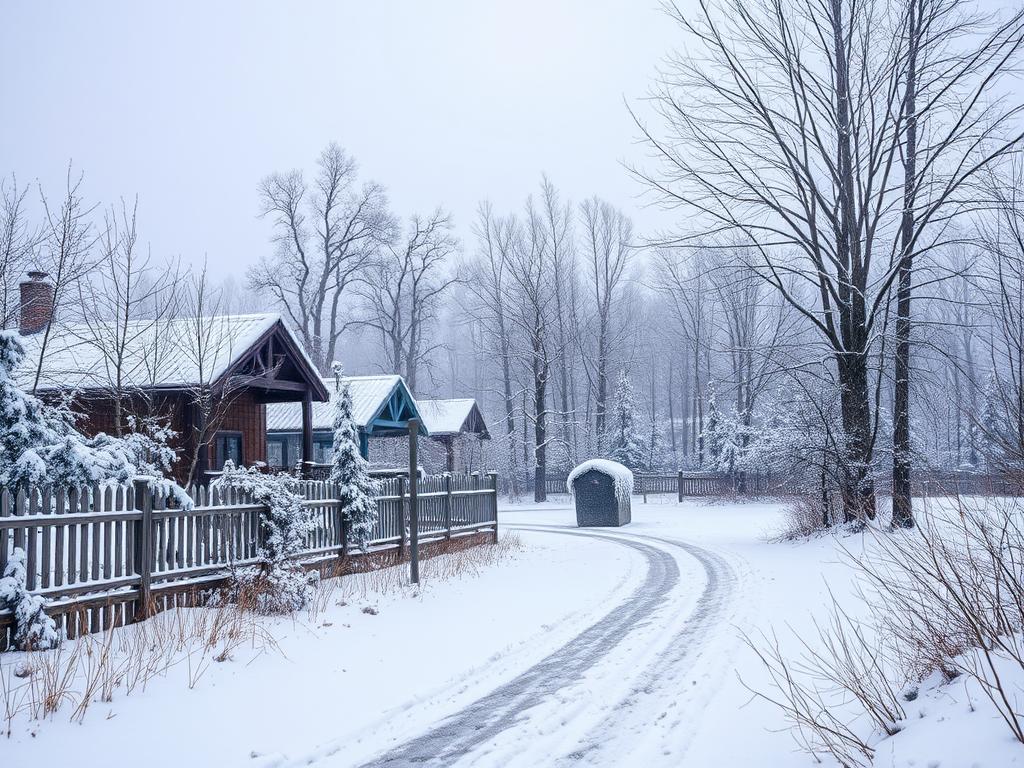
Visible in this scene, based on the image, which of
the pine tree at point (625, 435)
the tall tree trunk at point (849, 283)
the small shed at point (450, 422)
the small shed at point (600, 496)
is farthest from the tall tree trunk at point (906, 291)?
the pine tree at point (625, 435)

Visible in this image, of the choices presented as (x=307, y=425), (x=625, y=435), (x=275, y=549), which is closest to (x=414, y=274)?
(x=625, y=435)

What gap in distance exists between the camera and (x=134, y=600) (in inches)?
323

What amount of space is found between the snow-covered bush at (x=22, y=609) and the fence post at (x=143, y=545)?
1.40 m

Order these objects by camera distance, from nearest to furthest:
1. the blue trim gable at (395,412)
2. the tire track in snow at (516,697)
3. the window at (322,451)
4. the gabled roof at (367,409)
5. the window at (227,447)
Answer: the tire track in snow at (516,697), the window at (227,447), the gabled roof at (367,409), the blue trim gable at (395,412), the window at (322,451)

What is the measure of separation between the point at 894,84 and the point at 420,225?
113 ft

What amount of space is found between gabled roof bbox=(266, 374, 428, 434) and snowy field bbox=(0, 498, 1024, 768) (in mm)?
16184

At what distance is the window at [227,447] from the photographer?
788 inches

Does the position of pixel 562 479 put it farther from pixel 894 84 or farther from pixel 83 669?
pixel 83 669

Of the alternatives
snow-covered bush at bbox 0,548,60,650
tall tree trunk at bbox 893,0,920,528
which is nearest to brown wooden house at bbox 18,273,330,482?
snow-covered bush at bbox 0,548,60,650

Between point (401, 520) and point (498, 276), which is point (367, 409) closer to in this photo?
point (401, 520)

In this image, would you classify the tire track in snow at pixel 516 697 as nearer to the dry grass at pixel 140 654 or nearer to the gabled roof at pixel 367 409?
the dry grass at pixel 140 654

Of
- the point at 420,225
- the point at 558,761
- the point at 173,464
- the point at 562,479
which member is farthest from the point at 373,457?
the point at 558,761

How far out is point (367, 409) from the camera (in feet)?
91.5

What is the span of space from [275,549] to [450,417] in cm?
3094
